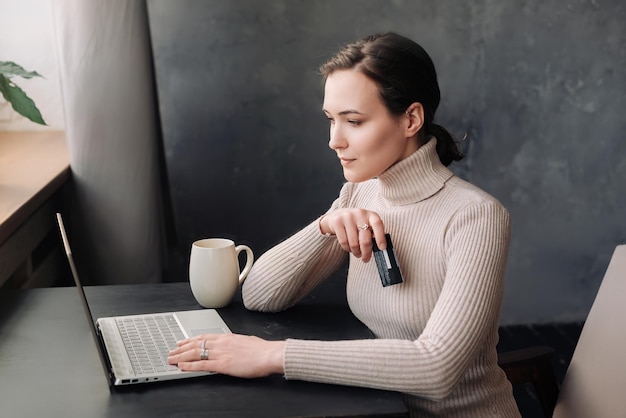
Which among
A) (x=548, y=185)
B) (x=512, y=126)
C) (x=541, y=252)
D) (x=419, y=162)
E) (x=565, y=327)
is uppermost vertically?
(x=419, y=162)

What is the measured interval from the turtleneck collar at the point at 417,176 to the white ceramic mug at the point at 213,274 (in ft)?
1.06

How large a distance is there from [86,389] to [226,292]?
0.38 metres

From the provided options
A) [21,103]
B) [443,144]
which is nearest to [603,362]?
[443,144]

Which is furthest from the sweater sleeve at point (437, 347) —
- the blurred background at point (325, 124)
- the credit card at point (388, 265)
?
the blurred background at point (325, 124)

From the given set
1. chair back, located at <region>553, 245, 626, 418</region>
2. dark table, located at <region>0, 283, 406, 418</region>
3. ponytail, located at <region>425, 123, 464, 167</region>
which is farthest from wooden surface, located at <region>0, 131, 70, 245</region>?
chair back, located at <region>553, 245, 626, 418</region>

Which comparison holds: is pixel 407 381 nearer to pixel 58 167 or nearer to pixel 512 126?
pixel 58 167

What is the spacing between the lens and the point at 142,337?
1.23 metres

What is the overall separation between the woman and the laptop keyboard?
41 mm

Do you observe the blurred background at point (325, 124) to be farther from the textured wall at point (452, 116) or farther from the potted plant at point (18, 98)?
the potted plant at point (18, 98)

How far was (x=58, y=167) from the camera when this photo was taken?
200cm

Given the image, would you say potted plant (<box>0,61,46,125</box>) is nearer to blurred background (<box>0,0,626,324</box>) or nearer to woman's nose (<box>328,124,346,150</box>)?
blurred background (<box>0,0,626,324</box>)

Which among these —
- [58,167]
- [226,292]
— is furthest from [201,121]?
[226,292]

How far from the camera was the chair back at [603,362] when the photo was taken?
4.48ft

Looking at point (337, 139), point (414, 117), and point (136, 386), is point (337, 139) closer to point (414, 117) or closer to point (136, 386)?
point (414, 117)
